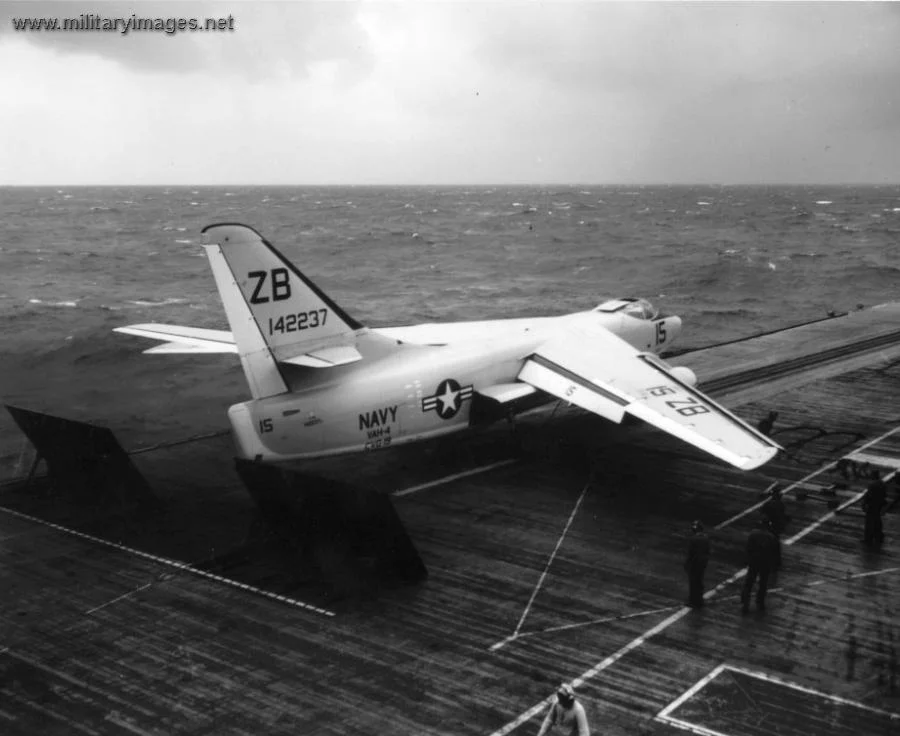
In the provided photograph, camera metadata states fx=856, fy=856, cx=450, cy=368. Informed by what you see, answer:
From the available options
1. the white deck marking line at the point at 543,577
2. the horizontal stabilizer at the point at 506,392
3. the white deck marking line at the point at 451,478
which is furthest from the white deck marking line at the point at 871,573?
the white deck marking line at the point at 451,478

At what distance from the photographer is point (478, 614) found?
58.0 feet

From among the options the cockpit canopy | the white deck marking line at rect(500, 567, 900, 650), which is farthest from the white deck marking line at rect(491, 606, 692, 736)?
the cockpit canopy

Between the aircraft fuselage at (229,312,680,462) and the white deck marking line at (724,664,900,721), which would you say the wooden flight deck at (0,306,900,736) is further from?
the aircraft fuselage at (229,312,680,462)

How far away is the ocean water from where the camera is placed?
51938mm

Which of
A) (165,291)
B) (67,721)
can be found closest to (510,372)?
(67,721)

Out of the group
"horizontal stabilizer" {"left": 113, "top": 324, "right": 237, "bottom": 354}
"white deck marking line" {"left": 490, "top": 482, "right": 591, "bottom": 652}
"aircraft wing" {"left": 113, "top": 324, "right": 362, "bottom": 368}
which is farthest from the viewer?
"horizontal stabilizer" {"left": 113, "top": 324, "right": 237, "bottom": 354}

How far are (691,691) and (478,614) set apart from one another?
4.65 metres

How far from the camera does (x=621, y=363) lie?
2712 centimetres

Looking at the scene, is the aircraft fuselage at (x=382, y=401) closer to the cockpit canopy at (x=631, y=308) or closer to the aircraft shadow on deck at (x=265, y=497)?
the aircraft shadow on deck at (x=265, y=497)

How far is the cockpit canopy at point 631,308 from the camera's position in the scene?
32.5 meters

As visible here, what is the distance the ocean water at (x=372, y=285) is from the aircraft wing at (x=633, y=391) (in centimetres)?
2014

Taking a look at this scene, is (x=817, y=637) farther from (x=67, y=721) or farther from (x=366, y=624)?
(x=67, y=721)

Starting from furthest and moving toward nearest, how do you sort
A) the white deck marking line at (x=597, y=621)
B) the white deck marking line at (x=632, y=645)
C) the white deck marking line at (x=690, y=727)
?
the white deck marking line at (x=597, y=621), the white deck marking line at (x=632, y=645), the white deck marking line at (x=690, y=727)

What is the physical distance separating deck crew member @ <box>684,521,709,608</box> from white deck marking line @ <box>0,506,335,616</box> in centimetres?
742
